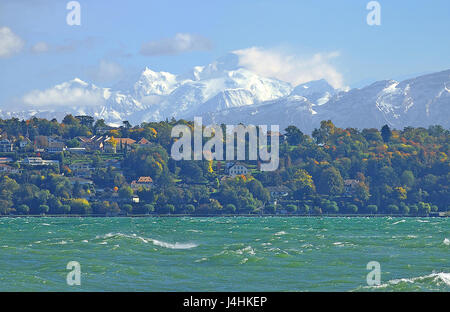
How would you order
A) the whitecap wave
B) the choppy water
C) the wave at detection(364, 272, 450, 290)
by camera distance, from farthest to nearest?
the choppy water, the whitecap wave, the wave at detection(364, 272, 450, 290)

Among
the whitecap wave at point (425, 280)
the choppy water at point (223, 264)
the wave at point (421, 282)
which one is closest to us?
the wave at point (421, 282)

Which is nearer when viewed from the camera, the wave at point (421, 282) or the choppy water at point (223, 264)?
the wave at point (421, 282)

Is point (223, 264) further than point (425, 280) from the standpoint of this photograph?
Yes

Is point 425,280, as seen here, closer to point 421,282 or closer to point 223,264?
point 421,282

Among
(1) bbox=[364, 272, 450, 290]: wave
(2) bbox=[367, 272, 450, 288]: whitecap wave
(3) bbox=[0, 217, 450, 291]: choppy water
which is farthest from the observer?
(3) bbox=[0, 217, 450, 291]: choppy water

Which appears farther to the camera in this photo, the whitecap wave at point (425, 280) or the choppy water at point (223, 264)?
the choppy water at point (223, 264)

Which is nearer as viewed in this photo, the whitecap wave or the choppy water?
the whitecap wave

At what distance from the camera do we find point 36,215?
200 meters

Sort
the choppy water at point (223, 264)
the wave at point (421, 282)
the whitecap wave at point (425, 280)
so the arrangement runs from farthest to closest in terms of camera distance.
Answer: the choppy water at point (223, 264) < the whitecap wave at point (425, 280) < the wave at point (421, 282)

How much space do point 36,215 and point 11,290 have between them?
6263 inches

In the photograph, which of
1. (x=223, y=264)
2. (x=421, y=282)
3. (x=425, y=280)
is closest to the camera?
(x=421, y=282)

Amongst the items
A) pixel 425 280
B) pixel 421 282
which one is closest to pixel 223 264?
pixel 425 280

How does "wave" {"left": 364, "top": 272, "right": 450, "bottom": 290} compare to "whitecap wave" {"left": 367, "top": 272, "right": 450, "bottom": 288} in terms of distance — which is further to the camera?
Result: "whitecap wave" {"left": 367, "top": 272, "right": 450, "bottom": 288}

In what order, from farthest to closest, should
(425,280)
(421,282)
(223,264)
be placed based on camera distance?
(223,264) < (425,280) < (421,282)
